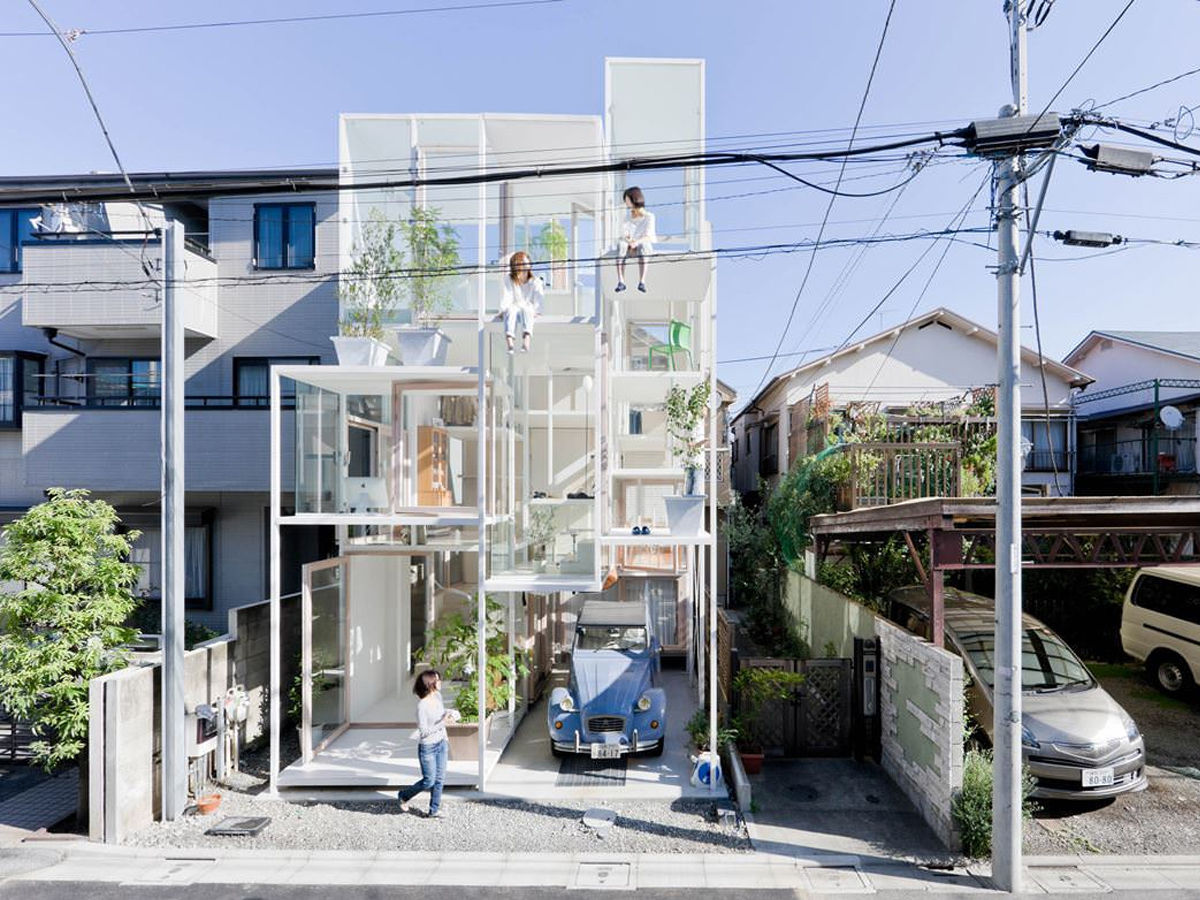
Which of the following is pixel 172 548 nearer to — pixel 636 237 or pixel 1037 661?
pixel 636 237

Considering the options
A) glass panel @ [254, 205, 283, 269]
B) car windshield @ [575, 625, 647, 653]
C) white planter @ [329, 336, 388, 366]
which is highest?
glass panel @ [254, 205, 283, 269]

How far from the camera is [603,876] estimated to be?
18.9 feet

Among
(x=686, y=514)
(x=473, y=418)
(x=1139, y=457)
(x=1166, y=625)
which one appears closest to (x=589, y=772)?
(x=686, y=514)

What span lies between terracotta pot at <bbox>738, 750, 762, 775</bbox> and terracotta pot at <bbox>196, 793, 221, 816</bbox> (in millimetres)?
5853

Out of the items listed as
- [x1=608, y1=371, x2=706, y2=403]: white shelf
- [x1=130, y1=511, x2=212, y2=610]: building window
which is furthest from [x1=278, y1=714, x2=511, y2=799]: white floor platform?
[x1=608, y1=371, x2=706, y2=403]: white shelf

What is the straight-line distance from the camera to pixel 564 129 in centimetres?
898

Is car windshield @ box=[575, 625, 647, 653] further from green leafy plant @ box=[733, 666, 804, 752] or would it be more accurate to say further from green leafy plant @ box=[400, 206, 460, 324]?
green leafy plant @ box=[400, 206, 460, 324]

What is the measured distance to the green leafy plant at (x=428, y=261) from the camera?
8.89 meters

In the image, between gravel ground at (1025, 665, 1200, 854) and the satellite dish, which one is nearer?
gravel ground at (1025, 665, 1200, 854)

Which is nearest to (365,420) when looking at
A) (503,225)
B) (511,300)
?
(511,300)

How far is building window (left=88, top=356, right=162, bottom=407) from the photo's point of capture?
11539 millimetres

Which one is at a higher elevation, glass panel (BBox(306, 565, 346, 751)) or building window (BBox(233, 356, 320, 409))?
building window (BBox(233, 356, 320, 409))

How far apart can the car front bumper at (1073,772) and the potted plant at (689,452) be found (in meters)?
4.21

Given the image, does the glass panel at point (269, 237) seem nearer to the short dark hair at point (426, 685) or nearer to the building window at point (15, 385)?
the building window at point (15, 385)
